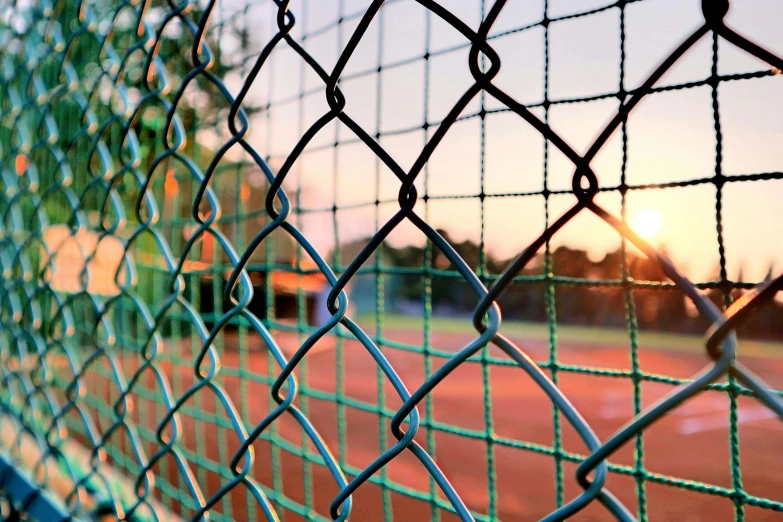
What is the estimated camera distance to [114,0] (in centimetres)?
176

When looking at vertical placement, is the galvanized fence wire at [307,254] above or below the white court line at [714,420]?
above

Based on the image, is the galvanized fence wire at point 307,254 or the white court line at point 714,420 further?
the white court line at point 714,420

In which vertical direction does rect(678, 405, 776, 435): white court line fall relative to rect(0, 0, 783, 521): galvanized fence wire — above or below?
below

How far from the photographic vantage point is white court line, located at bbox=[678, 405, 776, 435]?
5.40 metres

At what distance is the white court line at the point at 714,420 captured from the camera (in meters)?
5.40

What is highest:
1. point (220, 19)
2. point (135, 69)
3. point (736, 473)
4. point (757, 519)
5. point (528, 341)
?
point (135, 69)

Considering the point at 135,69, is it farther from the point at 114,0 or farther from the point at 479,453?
the point at 479,453

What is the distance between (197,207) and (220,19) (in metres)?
0.79

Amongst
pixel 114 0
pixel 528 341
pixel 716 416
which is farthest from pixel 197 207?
pixel 528 341

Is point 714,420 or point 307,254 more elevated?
point 307,254

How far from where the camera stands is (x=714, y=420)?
228 inches

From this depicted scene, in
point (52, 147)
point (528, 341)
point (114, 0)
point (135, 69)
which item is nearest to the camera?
point (52, 147)

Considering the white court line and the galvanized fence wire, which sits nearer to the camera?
the galvanized fence wire

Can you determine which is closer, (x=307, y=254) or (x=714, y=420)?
(x=307, y=254)
